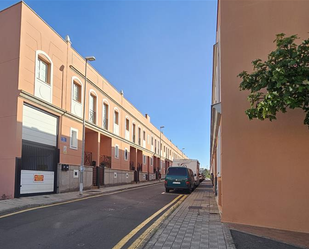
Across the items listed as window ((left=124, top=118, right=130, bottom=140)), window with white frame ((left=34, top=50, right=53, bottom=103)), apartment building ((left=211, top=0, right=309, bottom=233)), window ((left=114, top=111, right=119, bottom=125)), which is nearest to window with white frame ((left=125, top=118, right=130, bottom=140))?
window ((left=124, top=118, right=130, bottom=140))

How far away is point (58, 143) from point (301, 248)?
14766 millimetres

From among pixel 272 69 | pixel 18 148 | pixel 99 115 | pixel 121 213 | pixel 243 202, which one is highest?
pixel 99 115

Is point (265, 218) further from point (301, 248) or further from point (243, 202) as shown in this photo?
point (301, 248)

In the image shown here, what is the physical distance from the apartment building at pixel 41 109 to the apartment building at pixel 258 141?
1048 centimetres

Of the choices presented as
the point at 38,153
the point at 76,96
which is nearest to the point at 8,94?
the point at 38,153

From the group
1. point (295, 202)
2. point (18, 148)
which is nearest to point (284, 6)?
point (295, 202)

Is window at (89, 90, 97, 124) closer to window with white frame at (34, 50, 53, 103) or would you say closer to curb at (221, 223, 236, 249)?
window with white frame at (34, 50, 53, 103)

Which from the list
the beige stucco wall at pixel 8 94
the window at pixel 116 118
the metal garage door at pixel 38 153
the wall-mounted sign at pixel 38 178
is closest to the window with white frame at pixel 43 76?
the metal garage door at pixel 38 153

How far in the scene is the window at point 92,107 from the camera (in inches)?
893

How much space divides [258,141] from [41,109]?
1244cm

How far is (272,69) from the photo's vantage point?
5.43m

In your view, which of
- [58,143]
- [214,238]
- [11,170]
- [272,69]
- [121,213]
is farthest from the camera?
[58,143]

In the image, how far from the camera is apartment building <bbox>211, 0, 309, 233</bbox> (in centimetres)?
734

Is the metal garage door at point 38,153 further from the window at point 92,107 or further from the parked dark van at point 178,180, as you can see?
the parked dark van at point 178,180
